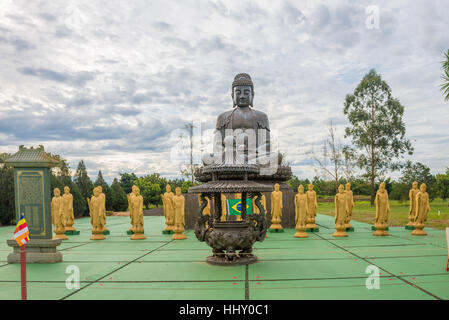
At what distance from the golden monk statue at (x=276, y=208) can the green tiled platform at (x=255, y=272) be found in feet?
6.22

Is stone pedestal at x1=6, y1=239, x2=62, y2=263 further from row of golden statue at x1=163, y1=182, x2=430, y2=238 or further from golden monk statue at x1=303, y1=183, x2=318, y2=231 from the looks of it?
golden monk statue at x1=303, y1=183, x2=318, y2=231

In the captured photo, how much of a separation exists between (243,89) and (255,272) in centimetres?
859

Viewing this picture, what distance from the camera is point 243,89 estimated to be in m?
13.2

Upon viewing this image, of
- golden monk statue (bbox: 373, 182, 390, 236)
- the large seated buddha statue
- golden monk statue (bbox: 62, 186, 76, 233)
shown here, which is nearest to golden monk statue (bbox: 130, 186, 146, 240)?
golden monk statue (bbox: 62, 186, 76, 233)

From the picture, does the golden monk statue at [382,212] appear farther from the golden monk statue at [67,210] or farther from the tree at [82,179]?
the tree at [82,179]

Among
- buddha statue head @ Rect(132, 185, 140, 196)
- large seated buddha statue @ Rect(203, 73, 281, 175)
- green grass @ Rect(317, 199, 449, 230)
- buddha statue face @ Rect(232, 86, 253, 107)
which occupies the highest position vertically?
buddha statue face @ Rect(232, 86, 253, 107)

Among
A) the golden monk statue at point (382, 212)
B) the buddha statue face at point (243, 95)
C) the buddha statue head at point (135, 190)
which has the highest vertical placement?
the buddha statue face at point (243, 95)

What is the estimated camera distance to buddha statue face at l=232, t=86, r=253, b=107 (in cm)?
1318

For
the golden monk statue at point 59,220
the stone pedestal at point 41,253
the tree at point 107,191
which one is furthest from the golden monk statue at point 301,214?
the tree at point 107,191

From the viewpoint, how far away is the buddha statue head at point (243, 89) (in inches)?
517

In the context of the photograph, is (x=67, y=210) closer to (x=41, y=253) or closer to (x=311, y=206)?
(x=41, y=253)

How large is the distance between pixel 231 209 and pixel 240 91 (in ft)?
17.5

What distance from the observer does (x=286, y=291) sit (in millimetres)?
4648
